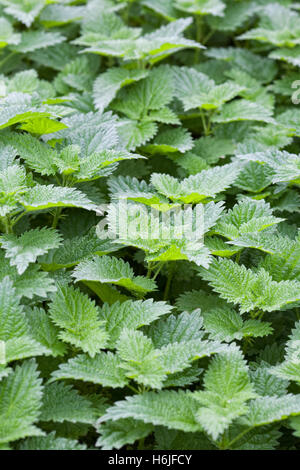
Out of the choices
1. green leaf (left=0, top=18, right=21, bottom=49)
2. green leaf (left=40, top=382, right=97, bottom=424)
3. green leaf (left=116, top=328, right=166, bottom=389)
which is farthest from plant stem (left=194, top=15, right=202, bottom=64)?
green leaf (left=40, top=382, right=97, bottom=424)

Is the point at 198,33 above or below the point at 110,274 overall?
above

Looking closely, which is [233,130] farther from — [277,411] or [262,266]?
[277,411]

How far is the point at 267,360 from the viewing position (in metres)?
2.14

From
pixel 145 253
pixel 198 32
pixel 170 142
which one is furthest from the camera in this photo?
pixel 198 32

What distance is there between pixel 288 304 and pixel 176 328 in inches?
17.5

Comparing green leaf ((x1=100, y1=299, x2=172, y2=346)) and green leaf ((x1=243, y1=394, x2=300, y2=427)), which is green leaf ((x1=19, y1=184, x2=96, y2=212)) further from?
green leaf ((x1=243, y1=394, x2=300, y2=427))

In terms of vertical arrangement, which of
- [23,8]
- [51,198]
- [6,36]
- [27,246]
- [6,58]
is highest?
[23,8]

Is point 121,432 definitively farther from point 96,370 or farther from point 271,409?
point 271,409

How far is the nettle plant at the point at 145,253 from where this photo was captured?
5.86 feet

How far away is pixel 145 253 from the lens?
7.66 feet

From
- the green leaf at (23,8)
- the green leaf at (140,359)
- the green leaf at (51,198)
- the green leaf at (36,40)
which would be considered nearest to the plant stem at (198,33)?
the green leaf at (36,40)

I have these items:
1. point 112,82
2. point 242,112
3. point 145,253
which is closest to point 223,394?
point 145,253

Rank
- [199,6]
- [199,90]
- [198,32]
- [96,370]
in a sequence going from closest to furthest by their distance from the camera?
[96,370], [199,90], [199,6], [198,32]

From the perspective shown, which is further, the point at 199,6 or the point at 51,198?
the point at 199,6
